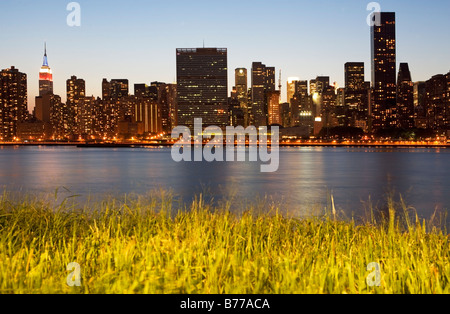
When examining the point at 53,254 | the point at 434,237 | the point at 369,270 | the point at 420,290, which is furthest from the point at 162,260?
the point at 434,237

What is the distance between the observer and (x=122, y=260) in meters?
7.60

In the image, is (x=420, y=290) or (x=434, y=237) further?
(x=434, y=237)

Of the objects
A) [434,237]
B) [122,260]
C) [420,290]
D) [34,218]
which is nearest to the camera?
[420,290]

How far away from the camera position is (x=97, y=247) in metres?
9.13

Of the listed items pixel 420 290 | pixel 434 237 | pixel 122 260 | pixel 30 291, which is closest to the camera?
pixel 30 291

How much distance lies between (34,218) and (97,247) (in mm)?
4302

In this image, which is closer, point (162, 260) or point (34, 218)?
point (162, 260)
